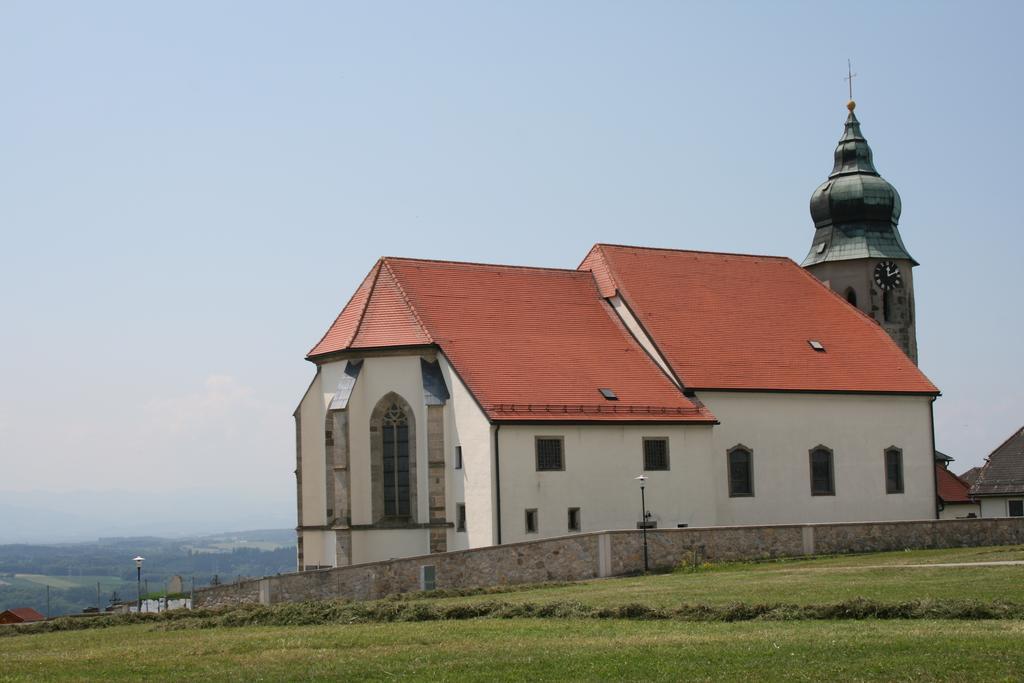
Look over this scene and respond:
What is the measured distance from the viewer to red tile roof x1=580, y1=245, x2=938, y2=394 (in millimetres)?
47250

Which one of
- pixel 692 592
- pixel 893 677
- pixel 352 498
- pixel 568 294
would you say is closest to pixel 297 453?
pixel 352 498

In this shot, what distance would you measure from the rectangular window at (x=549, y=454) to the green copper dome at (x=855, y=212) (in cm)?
2044

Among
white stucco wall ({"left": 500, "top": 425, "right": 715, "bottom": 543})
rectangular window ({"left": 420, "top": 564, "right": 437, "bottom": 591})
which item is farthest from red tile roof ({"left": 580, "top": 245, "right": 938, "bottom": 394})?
rectangular window ({"left": 420, "top": 564, "right": 437, "bottom": 591})

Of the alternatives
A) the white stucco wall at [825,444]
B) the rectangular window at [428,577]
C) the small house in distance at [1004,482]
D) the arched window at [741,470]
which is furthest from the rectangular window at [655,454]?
the small house in distance at [1004,482]

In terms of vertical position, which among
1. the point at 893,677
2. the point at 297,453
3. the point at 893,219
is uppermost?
the point at 893,219

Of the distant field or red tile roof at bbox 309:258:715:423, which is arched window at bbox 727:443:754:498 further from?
the distant field

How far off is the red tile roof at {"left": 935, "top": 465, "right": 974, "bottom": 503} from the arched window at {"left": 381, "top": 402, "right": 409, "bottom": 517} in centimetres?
2456

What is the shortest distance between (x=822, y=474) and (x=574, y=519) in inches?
418

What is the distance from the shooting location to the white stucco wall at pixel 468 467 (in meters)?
40.9

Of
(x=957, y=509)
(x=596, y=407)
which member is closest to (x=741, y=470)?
(x=596, y=407)

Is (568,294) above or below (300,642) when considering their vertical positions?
above

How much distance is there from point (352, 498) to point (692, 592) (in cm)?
1779

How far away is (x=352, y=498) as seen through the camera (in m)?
42.6

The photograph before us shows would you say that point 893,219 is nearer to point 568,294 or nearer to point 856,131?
point 856,131
